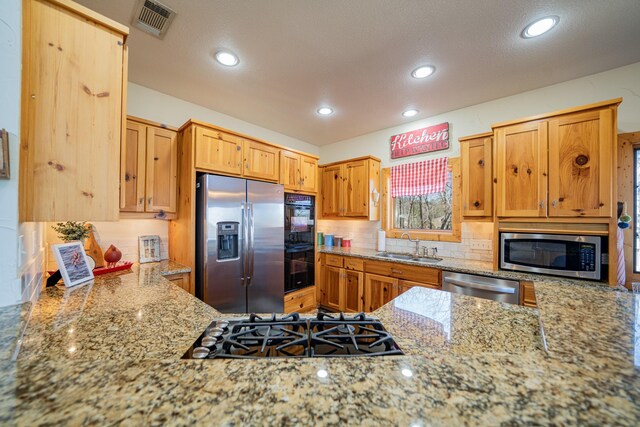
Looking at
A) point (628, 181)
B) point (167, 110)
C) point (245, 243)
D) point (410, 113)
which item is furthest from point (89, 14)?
point (628, 181)

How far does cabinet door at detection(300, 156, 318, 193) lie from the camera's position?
3357mm

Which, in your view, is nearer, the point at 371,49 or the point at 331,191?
the point at 371,49

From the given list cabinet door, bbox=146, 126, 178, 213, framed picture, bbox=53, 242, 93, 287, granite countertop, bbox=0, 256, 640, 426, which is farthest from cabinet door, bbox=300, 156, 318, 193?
granite countertop, bbox=0, 256, 640, 426

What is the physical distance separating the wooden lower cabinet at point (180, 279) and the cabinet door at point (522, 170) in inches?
118

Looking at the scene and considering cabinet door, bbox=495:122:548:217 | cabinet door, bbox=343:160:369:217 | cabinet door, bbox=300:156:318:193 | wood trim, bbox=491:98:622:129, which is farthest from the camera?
cabinet door, bbox=343:160:369:217

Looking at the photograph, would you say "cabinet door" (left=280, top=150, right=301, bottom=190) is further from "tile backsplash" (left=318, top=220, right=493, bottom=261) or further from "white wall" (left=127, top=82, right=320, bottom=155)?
"tile backsplash" (left=318, top=220, right=493, bottom=261)

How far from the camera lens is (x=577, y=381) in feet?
1.56

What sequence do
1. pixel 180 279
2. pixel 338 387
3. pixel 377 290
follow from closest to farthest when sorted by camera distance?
pixel 338 387 → pixel 180 279 → pixel 377 290

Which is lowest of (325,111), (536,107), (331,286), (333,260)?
(331,286)

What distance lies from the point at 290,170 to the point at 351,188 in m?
1.02

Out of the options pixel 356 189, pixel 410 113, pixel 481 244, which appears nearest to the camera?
pixel 481 244

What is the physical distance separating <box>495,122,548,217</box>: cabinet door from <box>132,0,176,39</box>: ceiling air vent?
115 inches

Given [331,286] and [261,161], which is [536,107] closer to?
[261,161]

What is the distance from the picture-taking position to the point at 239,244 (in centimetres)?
253
